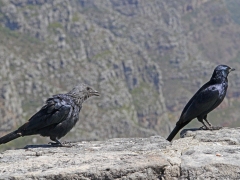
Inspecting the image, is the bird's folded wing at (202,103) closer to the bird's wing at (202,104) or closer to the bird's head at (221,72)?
the bird's wing at (202,104)

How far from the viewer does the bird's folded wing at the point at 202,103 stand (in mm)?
13344

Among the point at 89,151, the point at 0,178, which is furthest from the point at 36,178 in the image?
the point at 89,151

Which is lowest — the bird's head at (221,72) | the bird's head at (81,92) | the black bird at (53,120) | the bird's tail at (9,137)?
the bird's tail at (9,137)

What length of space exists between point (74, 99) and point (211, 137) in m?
3.60

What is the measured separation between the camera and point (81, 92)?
12383mm

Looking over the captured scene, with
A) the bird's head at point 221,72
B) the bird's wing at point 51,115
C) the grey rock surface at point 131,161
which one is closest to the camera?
Answer: the grey rock surface at point 131,161

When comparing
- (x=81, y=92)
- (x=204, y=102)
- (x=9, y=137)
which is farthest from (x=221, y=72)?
(x=9, y=137)

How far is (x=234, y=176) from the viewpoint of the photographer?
340 inches

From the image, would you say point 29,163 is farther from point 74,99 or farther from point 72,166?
point 74,99

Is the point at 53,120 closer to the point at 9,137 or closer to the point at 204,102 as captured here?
A: the point at 9,137

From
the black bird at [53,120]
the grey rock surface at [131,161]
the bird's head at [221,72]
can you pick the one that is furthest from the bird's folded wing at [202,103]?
the black bird at [53,120]

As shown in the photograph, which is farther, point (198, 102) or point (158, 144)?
point (198, 102)

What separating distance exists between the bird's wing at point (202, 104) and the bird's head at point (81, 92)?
278 cm

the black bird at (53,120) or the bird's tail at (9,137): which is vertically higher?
the black bird at (53,120)
